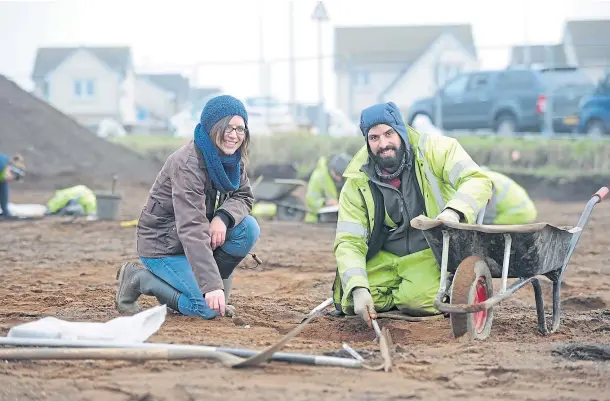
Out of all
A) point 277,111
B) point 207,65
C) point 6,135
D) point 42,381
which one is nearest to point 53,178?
point 6,135

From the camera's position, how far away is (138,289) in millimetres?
6254

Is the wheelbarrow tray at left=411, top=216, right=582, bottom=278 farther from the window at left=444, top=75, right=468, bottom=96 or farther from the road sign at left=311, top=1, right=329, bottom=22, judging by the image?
the road sign at left=311, top=1, right=329, bottom=22

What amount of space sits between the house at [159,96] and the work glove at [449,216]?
43.8 m

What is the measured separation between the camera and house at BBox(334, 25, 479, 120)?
27234mm

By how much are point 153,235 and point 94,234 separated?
649 cm

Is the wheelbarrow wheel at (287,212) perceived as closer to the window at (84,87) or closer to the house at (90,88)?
the house at (90,88)

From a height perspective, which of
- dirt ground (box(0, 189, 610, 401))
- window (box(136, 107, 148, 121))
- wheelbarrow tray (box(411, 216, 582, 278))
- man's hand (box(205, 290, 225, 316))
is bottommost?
dirt ground (box(0, 189, 610, 401))

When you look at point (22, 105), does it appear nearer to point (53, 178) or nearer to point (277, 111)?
point (53, 178)

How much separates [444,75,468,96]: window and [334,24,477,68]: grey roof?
82.4ft

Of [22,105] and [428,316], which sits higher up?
[22,105]

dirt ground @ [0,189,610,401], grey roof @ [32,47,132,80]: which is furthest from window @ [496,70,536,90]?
grey roof @ [32,47,132,80]

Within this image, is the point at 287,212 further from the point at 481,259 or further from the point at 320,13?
the point at 481,259

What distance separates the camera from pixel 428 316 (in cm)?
617

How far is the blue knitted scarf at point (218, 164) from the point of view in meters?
5.81
